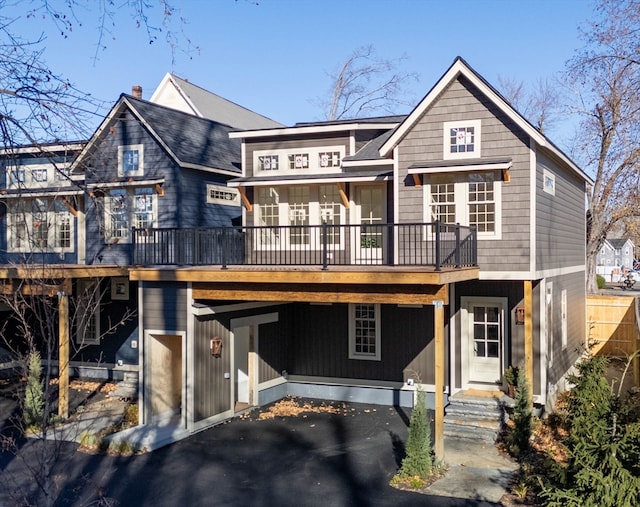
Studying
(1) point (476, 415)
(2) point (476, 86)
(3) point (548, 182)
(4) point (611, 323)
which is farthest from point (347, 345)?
(4) point (611, 323)

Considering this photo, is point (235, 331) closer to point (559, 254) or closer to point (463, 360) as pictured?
point (463, 360)

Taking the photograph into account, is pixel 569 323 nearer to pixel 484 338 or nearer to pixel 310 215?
pixel 484 338

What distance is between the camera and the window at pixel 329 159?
1773 cm

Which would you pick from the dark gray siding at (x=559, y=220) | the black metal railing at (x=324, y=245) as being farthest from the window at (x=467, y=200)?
the dark gray siding at (x=559, y=220)

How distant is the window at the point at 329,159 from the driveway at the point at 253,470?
287 inches

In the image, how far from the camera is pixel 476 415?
14453 millimetres

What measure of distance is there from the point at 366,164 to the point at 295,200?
107 inches

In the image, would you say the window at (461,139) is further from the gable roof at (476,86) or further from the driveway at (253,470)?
the driveway at (253,470)

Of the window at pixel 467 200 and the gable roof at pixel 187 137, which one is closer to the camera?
the window at pixel 467 200

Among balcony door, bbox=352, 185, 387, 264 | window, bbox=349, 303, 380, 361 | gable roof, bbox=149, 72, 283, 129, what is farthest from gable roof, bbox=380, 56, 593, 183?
gable roof, bbox=149, 72, 283, 129

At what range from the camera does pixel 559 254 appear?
17625 millimetres

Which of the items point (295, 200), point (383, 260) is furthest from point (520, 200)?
point (295, 200)

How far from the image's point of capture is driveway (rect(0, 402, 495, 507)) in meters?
10.4

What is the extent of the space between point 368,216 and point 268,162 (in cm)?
361
